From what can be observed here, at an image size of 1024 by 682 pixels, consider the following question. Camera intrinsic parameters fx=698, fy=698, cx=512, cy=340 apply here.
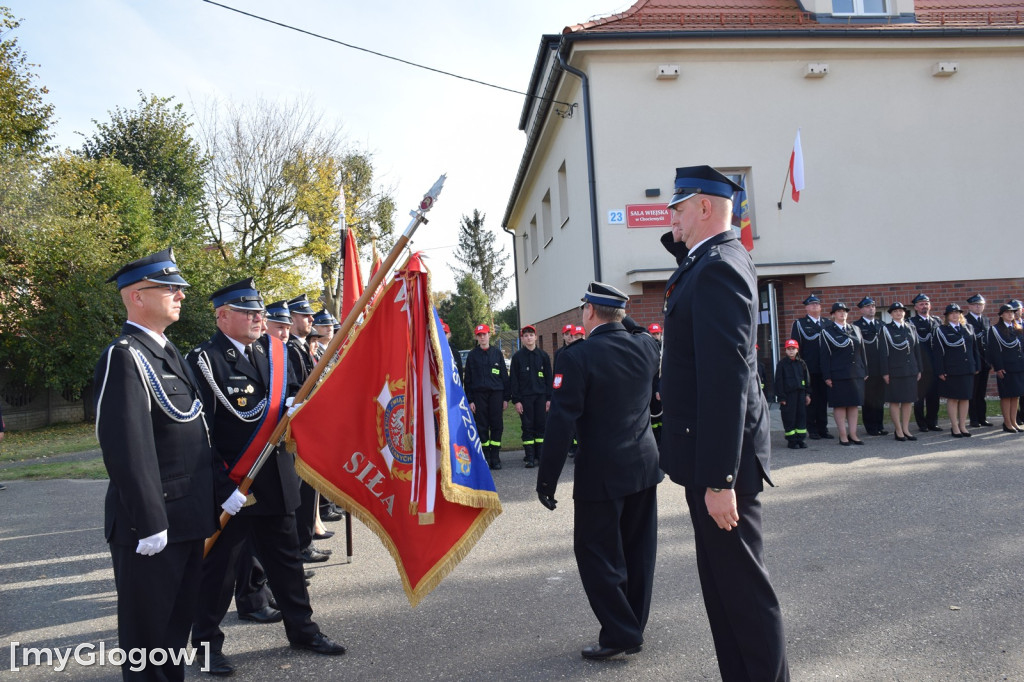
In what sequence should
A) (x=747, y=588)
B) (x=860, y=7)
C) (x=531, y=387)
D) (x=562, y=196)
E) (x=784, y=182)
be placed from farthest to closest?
1. (x=562, y=196)
2. (x=860, y=7)
3. (x=784, y=182)
4. (x=531, y=387)
5. (x=747, y=588)

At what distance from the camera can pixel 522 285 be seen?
2825cm

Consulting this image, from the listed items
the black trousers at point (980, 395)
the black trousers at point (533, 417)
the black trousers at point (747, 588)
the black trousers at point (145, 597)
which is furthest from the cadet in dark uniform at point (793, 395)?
the black trousers at point (145, 597)

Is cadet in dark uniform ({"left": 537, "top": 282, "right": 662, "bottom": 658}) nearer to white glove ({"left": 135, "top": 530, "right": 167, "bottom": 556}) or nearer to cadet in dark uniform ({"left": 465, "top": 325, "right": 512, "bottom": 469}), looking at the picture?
white glove ({"left": 135, "top": 530, "right": 167, "bottom": 556})

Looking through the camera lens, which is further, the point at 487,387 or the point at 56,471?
the point at 56,471

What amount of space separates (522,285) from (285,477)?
2441 cm

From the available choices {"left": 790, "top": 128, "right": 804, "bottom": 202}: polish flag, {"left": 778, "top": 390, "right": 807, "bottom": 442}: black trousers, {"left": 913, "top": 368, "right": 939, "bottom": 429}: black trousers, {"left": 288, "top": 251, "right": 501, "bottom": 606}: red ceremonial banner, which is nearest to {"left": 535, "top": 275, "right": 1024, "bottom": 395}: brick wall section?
{"left": 790, "top": 128, "right": 804, "bottom": 202}: polish flag

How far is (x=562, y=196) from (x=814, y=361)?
832 centimetres

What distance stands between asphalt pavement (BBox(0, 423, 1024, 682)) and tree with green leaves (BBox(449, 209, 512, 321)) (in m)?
67.1

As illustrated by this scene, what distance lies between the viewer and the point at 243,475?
3.92m

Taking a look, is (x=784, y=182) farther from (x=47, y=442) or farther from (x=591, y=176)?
(x=47, y=442)

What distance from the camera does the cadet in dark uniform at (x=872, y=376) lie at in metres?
11.1

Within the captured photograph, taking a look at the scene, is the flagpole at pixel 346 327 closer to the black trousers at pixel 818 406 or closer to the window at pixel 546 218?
the black trousers at pixel 818 406

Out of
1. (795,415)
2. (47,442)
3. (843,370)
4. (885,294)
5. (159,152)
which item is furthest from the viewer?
(159,152)

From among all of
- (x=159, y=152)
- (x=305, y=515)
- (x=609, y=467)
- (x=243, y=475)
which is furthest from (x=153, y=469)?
(x=159, y=152)
